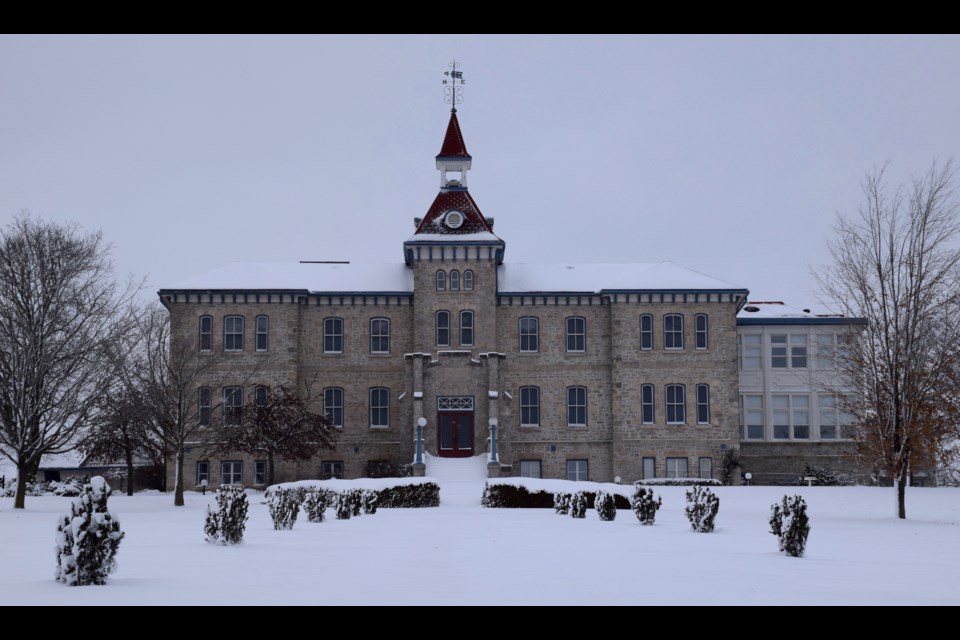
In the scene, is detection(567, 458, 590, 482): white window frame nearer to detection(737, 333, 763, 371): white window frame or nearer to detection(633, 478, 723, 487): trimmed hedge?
detection(633, 478, 723, 487): trimmed hedge

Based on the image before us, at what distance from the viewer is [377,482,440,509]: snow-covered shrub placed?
30969mm

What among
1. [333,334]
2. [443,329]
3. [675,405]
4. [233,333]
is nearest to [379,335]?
[333,334]

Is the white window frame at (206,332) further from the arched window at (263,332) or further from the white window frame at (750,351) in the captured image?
the white window frame at (750,351)

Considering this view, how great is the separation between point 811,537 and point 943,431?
7.73m

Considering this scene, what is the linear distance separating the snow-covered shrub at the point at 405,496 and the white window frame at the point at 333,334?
44.0 feet

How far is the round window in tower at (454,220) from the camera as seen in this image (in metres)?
42.7

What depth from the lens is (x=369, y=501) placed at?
2627 centimetres

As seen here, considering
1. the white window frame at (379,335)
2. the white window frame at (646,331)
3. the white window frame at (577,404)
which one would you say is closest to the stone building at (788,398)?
the white window frame at (646,331)

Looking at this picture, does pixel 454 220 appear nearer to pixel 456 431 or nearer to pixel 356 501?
pixel 456 431

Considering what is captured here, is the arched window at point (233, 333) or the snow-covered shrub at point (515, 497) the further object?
the arched window at point (233, 333)

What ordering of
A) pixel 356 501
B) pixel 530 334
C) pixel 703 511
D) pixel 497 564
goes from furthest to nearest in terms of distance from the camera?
1. pixel 530 334
2. pixel 356 501
3. pixel 703 511
4. pixel 497 564

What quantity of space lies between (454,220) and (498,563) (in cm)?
3076

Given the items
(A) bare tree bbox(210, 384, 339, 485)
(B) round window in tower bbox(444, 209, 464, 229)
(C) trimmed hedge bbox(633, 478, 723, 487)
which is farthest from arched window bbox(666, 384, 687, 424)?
(A) bare tree bbox(210, 384, 339, 485)

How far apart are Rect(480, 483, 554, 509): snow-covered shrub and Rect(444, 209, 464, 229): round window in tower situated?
14268mm
